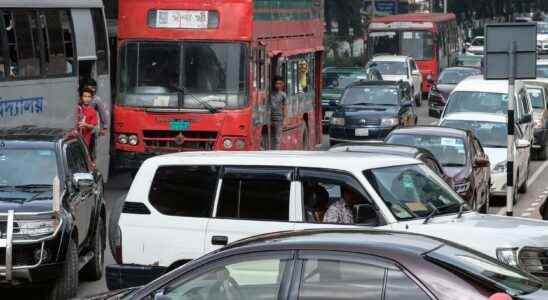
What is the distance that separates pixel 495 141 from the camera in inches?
907

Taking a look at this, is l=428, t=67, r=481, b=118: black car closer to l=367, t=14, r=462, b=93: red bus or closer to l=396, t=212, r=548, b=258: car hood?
l=367, t=14, r=462, b=93: red bus

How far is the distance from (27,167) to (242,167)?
3.41 metres

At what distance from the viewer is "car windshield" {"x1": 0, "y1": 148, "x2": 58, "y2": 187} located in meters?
13.2

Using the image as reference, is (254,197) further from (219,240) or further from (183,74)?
(183,74)

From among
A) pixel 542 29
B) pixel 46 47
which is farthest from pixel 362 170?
pixel 542 29

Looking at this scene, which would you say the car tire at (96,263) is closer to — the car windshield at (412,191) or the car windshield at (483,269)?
the car windshield at (412,191)

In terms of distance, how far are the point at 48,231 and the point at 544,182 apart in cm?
1601

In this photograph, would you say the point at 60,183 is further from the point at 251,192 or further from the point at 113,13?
the point at 113,13

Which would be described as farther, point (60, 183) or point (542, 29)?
point (542, 29)

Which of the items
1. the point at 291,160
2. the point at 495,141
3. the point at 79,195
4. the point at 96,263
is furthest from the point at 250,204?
the point at 495,141

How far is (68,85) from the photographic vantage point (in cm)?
2078

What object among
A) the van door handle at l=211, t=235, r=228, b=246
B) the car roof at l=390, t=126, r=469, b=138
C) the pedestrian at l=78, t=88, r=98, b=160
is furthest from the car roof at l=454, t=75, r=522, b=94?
the van door handle at l=211, t=235, r=228, b=246

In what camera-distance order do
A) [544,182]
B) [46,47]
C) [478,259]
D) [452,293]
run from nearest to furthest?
[452,293]
[478,259]
[46,47]
[544,182]

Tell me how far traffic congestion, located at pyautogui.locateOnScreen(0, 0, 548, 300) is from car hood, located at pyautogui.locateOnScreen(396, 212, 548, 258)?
1.0 inches
